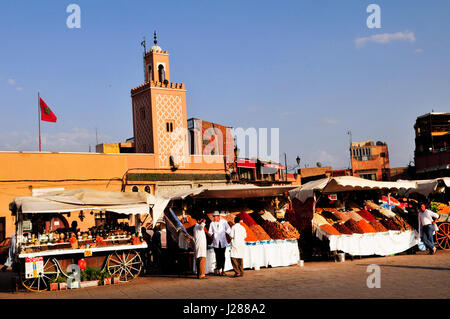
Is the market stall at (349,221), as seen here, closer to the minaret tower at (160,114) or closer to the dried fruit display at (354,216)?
the dried fruit display at (354,216)

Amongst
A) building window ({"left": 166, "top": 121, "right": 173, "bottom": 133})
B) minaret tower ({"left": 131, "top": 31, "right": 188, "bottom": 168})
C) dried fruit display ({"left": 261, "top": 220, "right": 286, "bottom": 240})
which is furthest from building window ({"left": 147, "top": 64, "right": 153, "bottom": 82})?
dried fruit display ({"left": 261, "top": 220, "right": 286, "bottom": 240})

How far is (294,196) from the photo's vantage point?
14391 mm

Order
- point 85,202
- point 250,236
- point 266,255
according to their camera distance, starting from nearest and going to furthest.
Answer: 1. point 85,202
2. point 250,236
3. point 266,255

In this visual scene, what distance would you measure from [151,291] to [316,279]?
10.1 feet

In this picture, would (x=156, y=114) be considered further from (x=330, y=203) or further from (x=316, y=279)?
(x=316, y=279)

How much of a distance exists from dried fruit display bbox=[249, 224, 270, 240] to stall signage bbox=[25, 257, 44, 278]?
488cm

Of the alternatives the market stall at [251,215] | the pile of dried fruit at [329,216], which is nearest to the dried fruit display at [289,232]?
the market stall at [251,215]

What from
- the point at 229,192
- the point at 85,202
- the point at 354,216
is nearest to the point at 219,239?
the point at 229,192

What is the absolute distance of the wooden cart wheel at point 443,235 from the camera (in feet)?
45.9

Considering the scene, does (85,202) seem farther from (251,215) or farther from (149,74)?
(149,74)

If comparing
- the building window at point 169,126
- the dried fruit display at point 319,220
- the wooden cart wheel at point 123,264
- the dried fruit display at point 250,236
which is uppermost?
the building window at point 169,126

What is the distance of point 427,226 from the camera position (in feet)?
43.0

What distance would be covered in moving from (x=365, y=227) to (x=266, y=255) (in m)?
2.89

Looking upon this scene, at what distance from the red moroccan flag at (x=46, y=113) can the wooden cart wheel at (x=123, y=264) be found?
1592 centimetres
